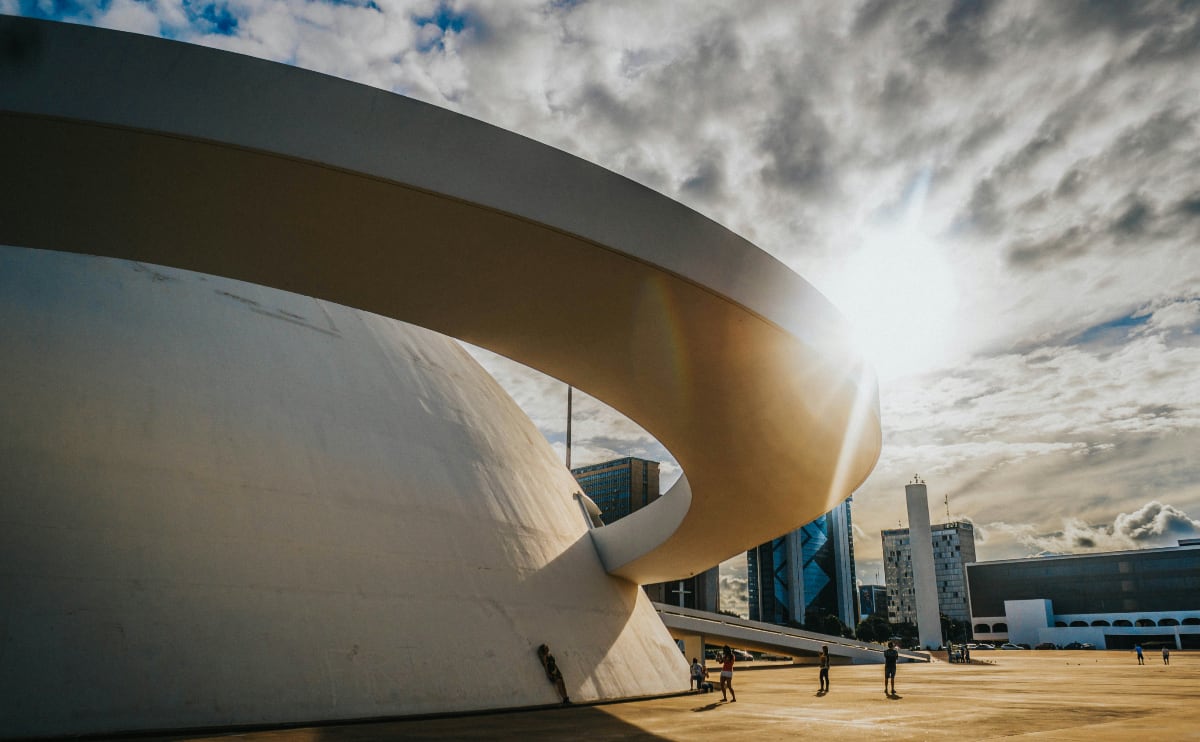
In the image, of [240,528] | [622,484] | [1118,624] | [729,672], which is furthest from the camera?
[622,484]

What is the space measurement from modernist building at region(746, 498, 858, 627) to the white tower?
8317 centimetres

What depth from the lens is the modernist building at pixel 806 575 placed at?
159125mm

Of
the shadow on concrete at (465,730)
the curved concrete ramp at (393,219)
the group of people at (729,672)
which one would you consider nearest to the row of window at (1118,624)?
the group of people at (729,672)

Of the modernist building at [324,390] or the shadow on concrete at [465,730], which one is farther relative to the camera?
the shadow on concrete at [465,730]

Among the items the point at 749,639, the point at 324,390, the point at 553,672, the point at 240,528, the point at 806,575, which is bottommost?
the point at 749,639

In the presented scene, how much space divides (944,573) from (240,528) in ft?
612

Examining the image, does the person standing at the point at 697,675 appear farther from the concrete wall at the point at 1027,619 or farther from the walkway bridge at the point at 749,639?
the concrete wall at the point at 1027,619

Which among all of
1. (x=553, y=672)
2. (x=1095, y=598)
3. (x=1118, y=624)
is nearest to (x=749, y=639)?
(x=553, y=672)

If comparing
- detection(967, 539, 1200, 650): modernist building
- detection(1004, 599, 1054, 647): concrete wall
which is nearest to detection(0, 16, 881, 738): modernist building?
detection(1004, 599, 1054, 647): concrete wall

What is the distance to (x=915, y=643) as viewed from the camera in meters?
107

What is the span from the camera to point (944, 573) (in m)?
173

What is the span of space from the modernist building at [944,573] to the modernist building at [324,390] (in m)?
166

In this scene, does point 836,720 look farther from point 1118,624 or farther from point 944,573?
point 944,573

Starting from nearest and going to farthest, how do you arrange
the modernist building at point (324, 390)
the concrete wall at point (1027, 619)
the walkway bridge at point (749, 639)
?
1. the modernist building at point (324, 390)
2. the walkway bridge at point (749, 639)
3. the concrete wall at point (1027, 619)
